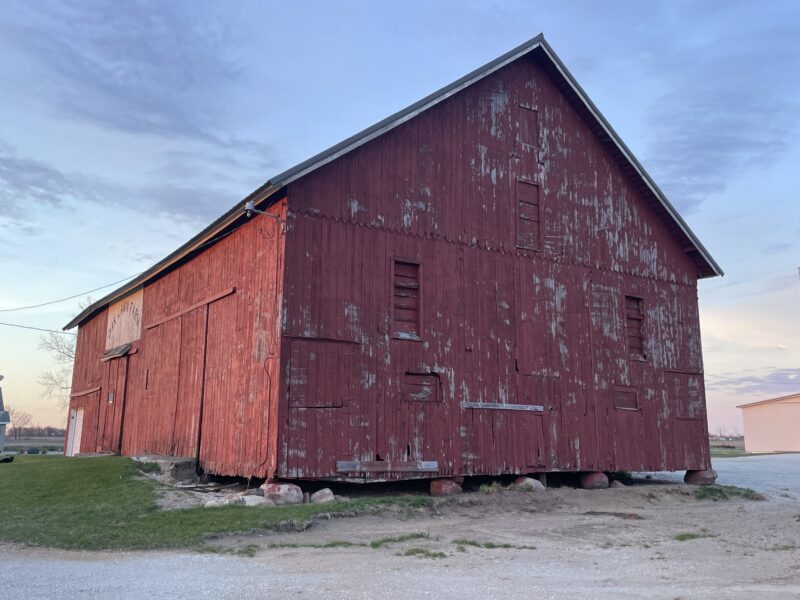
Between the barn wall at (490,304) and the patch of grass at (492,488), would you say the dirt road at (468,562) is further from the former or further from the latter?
the barn wall at (490,304)

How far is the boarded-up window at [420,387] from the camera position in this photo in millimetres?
16125

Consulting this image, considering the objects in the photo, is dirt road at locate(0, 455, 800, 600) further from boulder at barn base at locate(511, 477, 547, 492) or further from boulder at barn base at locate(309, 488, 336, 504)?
boulder at barn base at locate(511, 477, 547, 492)

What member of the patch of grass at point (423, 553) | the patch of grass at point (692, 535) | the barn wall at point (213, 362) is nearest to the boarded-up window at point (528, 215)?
the barn wall at point (213, 362)

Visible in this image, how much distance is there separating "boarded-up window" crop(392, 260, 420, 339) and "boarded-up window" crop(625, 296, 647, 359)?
686cm

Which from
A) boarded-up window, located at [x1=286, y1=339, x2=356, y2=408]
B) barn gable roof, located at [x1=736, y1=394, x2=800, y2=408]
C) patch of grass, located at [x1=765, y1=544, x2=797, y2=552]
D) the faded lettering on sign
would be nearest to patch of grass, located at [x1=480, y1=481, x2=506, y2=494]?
boarded-up window, located at [x1=286, y1=339, x2=356, y2=408]

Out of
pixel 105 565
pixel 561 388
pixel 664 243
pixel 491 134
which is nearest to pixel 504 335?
pixel 561 388

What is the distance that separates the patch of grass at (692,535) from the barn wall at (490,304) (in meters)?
5.13

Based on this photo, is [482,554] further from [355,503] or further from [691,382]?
[691,382]

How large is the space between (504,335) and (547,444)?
2.88 meters

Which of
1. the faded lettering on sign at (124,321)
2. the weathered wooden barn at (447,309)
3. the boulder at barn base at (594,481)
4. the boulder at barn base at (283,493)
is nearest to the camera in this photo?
the boulder at barn base at (283,493)

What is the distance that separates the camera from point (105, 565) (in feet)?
30.4

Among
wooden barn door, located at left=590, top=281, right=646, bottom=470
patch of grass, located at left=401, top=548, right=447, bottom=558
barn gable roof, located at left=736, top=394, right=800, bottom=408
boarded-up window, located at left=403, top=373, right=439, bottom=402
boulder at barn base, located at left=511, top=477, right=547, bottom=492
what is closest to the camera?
patch of grass, located at left=401, top=548, right=447, bottom=558

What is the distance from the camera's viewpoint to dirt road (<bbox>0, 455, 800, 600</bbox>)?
313 inches

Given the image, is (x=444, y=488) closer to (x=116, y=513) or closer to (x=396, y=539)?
(x=396, y=539)
